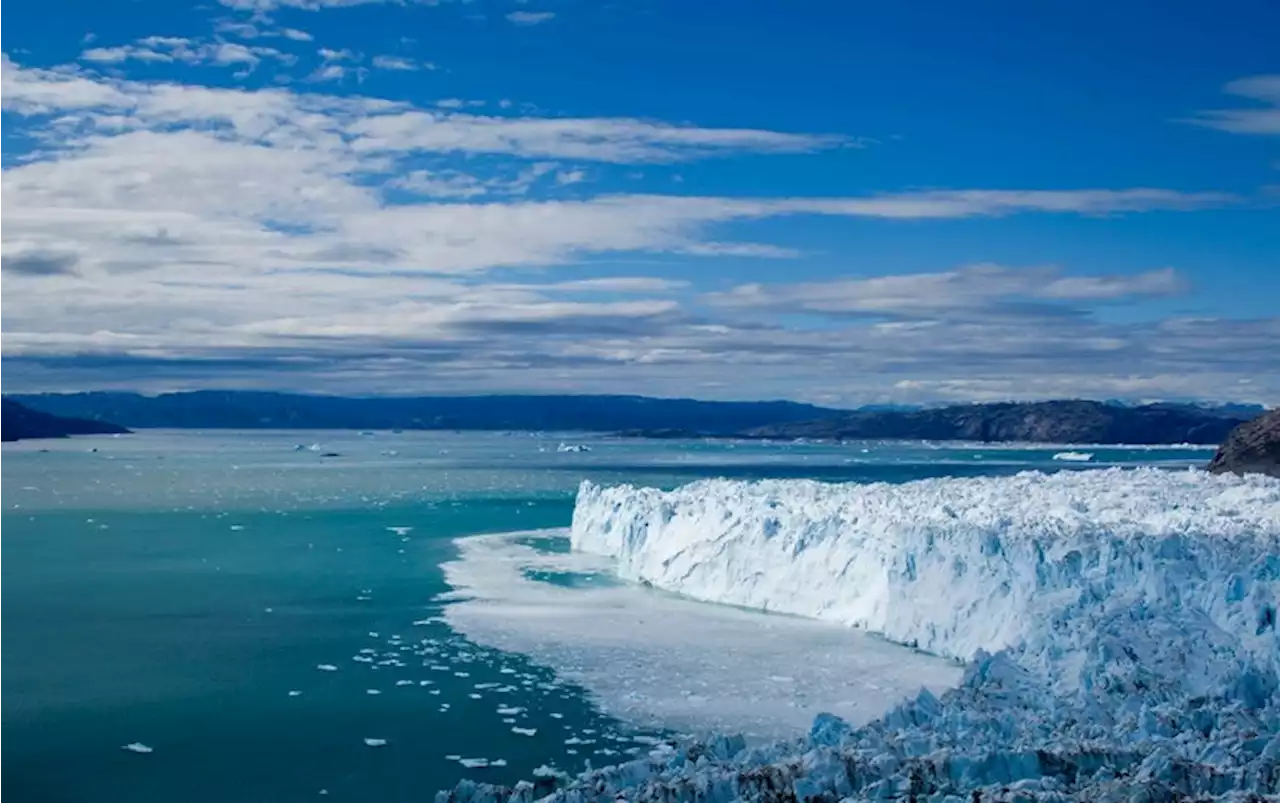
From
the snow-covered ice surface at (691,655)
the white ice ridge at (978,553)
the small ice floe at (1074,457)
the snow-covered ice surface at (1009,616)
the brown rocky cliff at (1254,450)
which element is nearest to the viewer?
the snow-covered ice surface at (1009,616)

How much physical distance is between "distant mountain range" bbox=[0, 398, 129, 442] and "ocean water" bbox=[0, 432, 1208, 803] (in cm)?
9075

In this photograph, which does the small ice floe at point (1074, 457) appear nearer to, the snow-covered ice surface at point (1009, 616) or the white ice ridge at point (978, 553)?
the snow-covered ice surface at point (1009, 616)

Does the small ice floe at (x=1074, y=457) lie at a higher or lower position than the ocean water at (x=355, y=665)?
higher

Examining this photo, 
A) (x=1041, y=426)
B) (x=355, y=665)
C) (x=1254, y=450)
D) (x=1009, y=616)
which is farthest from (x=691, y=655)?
(x=1041, y=426)

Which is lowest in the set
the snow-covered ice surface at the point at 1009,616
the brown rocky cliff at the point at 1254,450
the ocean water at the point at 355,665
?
the ocean water at the point at 355,665

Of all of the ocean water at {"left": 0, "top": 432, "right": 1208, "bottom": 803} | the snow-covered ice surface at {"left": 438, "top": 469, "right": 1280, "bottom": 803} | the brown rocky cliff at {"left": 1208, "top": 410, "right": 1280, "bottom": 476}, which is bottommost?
the ocean water at {"left": 0, "top": 432, "right": 1208, "bottom": 803}

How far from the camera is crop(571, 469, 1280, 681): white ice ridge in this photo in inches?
492

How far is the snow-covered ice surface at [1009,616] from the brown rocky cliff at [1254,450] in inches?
437

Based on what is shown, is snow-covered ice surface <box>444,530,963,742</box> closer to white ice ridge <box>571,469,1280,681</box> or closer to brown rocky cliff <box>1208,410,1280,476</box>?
white ice ridge <box>571,469,1280,681</box>

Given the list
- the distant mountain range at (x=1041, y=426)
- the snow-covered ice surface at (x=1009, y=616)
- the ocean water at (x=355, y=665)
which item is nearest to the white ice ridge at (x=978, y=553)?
the snow-covered ice surface at (x=1009, y=616)

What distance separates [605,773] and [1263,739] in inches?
164

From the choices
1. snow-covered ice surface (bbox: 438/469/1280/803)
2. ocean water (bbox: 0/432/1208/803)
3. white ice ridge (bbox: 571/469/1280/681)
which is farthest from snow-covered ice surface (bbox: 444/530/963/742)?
snow-covered ice surface (bbox: 438/469/1280/803)

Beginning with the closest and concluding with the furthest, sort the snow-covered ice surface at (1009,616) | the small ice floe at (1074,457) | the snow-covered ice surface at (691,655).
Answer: the snow-covered ice surface at (1009,616) < the snow-covered ice surface at (691,655) < the small ice floe at (1074,457)

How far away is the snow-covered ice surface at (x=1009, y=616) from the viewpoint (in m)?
7.46
